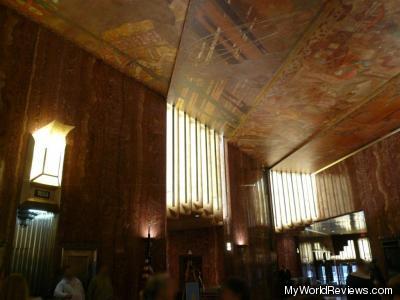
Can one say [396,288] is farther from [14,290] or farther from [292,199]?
[292,199]

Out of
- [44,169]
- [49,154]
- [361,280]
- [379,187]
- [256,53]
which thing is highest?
[256,53]

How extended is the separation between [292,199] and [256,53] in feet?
33.7

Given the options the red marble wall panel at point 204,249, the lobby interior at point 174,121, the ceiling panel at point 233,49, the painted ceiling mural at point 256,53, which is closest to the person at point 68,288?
the lobby interior at point 174,121

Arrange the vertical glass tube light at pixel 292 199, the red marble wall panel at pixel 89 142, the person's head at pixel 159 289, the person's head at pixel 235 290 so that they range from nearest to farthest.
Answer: the person's head at pixel 159 289, the person's head at pixel 235 290, the red marble wall panel at pixel 89 142, the vertical glass tube light at pixel 292 199

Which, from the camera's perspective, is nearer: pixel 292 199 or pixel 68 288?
pixel 68 288

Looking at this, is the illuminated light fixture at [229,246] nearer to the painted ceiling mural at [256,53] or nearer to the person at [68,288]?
the painted ceiling mural at [256,53]

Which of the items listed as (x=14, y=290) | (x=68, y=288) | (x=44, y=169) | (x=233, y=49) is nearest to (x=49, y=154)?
(x=44, y=169)

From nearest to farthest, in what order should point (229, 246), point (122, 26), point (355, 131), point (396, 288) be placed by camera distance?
point (396, 288), point (122, 26), point (229, 246), point (355, 131)

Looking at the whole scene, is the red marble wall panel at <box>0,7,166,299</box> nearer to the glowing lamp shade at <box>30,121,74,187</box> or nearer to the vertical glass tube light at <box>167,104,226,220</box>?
the glowing lamp shade at <box>30,121,74,187</box>

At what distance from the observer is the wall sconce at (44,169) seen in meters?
6.21

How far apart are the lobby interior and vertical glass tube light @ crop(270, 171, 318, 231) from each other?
2942mm

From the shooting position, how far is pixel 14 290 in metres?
2.75

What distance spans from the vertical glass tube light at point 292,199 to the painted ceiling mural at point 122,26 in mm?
9581

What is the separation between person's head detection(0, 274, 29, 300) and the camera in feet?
8.96
